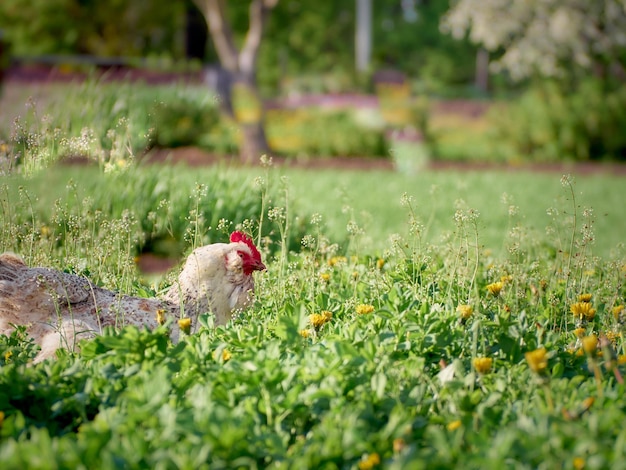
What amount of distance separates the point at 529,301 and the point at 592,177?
9.75 metres

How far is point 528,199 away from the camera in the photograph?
10.1 metres

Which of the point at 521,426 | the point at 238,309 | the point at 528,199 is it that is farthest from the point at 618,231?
the point at 521,426

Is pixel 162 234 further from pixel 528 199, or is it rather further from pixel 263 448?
pixel 528 199

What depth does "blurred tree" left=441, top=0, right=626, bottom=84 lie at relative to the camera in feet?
47.2

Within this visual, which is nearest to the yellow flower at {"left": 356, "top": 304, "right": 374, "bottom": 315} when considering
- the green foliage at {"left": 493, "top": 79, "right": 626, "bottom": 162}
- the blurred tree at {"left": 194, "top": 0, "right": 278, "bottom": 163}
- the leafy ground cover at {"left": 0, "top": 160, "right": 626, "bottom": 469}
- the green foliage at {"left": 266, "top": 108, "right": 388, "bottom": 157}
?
the leafy ground cover at {"left": 0, "top": 160, "right": 626, "bottom": 469}

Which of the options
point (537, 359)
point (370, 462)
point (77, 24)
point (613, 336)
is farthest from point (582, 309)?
point (77, 24)

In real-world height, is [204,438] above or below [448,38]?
below

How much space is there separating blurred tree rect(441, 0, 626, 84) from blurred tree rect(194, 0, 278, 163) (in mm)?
3598

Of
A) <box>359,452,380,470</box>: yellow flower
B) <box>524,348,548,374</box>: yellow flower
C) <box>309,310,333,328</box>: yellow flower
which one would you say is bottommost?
<box>359,452,380,470</box>: yellow flower

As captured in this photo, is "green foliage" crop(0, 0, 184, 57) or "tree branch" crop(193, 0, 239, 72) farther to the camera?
"green foliage" crop(0, 0, 184, 57)

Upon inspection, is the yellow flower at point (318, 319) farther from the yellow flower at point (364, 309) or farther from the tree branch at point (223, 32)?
the tree branch at point (223, 32)

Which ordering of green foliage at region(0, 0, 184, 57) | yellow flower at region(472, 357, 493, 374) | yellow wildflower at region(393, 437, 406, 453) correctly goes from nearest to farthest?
yellow wildflower at region(393, 437, 406, 453) < yellow flower at region(472, 357, 493, 374) < green foliage at region(0, 0, 184, 57)

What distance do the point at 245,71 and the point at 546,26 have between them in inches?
223

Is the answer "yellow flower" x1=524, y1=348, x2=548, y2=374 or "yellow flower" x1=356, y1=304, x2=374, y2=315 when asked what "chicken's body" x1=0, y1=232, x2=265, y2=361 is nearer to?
"yellow flower" x1=356, y1=304, x2=374, y2=315
